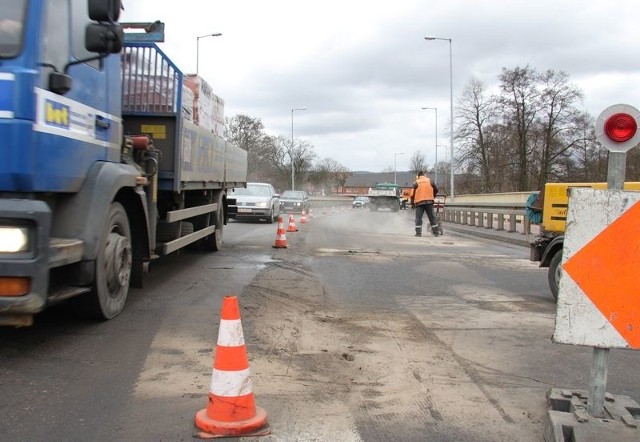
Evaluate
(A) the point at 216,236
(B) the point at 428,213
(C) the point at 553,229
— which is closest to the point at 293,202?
(B) the point at 428,213

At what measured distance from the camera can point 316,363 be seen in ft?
14.9

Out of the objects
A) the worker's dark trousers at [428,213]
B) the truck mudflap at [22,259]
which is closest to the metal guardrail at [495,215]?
the worker's dark trousers at [428,213]

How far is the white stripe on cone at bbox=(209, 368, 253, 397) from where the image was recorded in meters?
3.23

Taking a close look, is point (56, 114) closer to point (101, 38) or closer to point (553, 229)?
point (101, 38)

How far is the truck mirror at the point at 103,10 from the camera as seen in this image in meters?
4.25

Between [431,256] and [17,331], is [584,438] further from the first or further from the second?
[431,256]

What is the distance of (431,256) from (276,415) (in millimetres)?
8960

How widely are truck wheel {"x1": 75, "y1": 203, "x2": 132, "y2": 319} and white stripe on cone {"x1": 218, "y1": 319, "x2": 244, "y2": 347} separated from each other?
2.05 m

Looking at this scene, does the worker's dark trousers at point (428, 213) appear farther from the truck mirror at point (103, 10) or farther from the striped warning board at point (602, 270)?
the striped warning board at point (602, 270)

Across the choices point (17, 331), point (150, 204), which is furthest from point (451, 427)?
point (150, 204)

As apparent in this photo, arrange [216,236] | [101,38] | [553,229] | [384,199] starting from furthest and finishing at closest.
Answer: [384,199]
[216,236]
[553,229]
[101,38]

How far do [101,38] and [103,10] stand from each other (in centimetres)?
22

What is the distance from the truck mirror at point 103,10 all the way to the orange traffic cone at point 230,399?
8.39 ft

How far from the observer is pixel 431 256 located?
12023 millimetres
